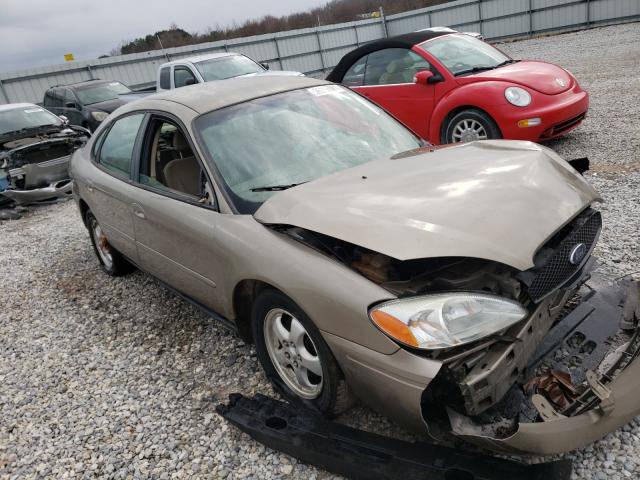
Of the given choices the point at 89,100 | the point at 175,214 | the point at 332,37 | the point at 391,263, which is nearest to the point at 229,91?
the point at 175,214

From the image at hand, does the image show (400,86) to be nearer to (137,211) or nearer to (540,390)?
(137,211)

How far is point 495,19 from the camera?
22391 millimetres

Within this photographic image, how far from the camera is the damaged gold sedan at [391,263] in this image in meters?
1.86

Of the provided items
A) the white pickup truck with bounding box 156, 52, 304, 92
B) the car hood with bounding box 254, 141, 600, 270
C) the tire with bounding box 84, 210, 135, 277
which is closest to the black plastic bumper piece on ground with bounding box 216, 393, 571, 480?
the car hood with bounding box 254, 141, 600, 270

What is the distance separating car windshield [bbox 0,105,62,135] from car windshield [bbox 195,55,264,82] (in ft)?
10.4

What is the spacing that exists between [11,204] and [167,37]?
36.9m

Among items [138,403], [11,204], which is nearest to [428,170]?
[138,403]

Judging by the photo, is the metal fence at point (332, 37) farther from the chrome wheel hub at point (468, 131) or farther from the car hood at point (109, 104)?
the chrome wheel hub at point (468, 131)

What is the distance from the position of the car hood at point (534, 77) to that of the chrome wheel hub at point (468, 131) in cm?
51

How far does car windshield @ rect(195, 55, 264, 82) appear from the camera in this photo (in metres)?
10.7

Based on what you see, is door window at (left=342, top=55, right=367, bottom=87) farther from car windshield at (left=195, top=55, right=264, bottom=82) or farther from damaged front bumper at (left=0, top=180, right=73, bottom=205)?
damaged front bumper at (left=0, top=180, right=73, bottom=205)

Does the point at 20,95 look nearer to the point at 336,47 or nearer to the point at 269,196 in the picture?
the point at 336,47

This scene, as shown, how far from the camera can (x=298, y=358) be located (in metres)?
2.44

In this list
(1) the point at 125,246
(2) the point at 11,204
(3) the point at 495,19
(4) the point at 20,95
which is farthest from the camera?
(3) the point at 495,19
